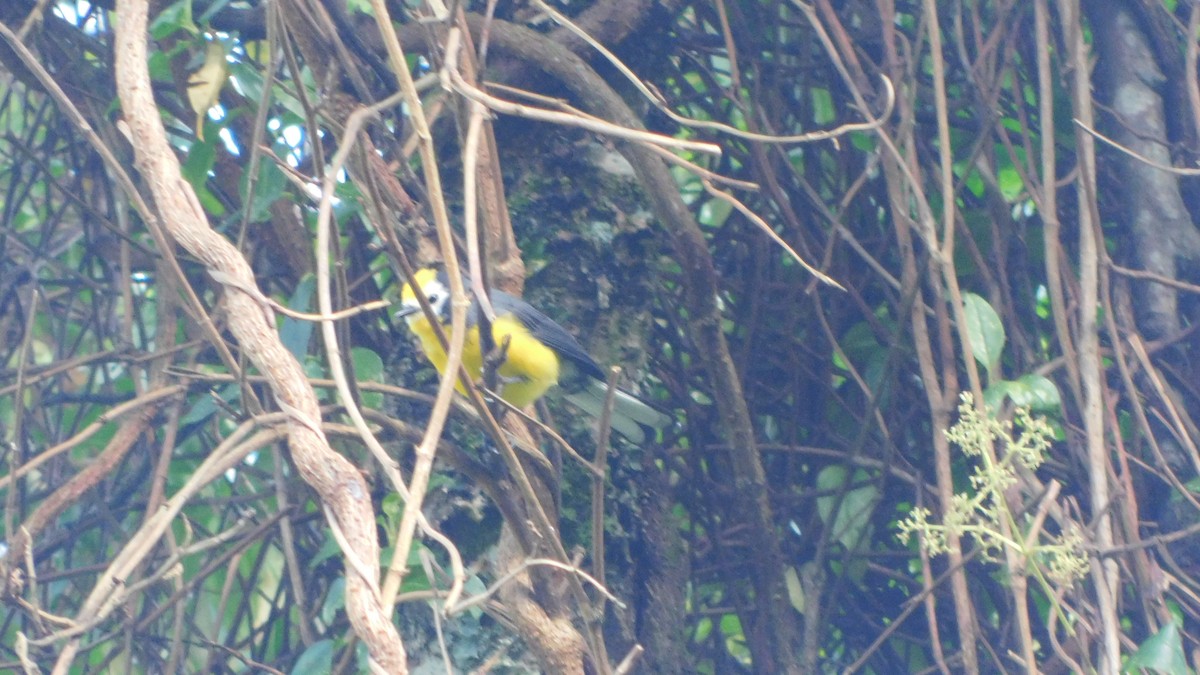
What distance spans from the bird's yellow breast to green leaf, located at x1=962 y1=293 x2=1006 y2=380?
1030mm

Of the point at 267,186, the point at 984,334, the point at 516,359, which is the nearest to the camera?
the point at 984,334

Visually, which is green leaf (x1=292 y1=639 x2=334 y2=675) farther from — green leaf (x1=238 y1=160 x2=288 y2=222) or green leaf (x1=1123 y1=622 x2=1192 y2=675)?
green leaf (x1=1123 y1=622 x2=1192 y2=675)

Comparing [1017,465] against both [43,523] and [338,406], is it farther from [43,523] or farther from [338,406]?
[43,523]

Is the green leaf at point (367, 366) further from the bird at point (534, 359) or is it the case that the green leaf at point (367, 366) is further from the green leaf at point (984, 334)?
the green leaf at point (984, 334)

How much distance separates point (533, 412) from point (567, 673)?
91cm

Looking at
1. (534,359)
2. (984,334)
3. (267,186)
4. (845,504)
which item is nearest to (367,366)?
(267,186)

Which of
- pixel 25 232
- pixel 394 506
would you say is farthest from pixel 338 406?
pixel 25 232

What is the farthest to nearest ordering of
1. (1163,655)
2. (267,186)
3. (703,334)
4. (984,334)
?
1. (703,334)
2. (267,186)
3. (984,334)
4. (1163,655)

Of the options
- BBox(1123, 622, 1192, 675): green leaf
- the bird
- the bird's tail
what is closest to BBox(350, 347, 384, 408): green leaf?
the bird

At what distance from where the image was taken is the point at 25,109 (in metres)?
A: 3.35

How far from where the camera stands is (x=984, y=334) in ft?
7.73

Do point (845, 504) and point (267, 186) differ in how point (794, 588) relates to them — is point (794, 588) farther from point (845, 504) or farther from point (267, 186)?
point (267, 186)

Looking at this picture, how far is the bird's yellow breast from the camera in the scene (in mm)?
2834

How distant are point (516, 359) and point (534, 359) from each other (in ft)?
0.48
